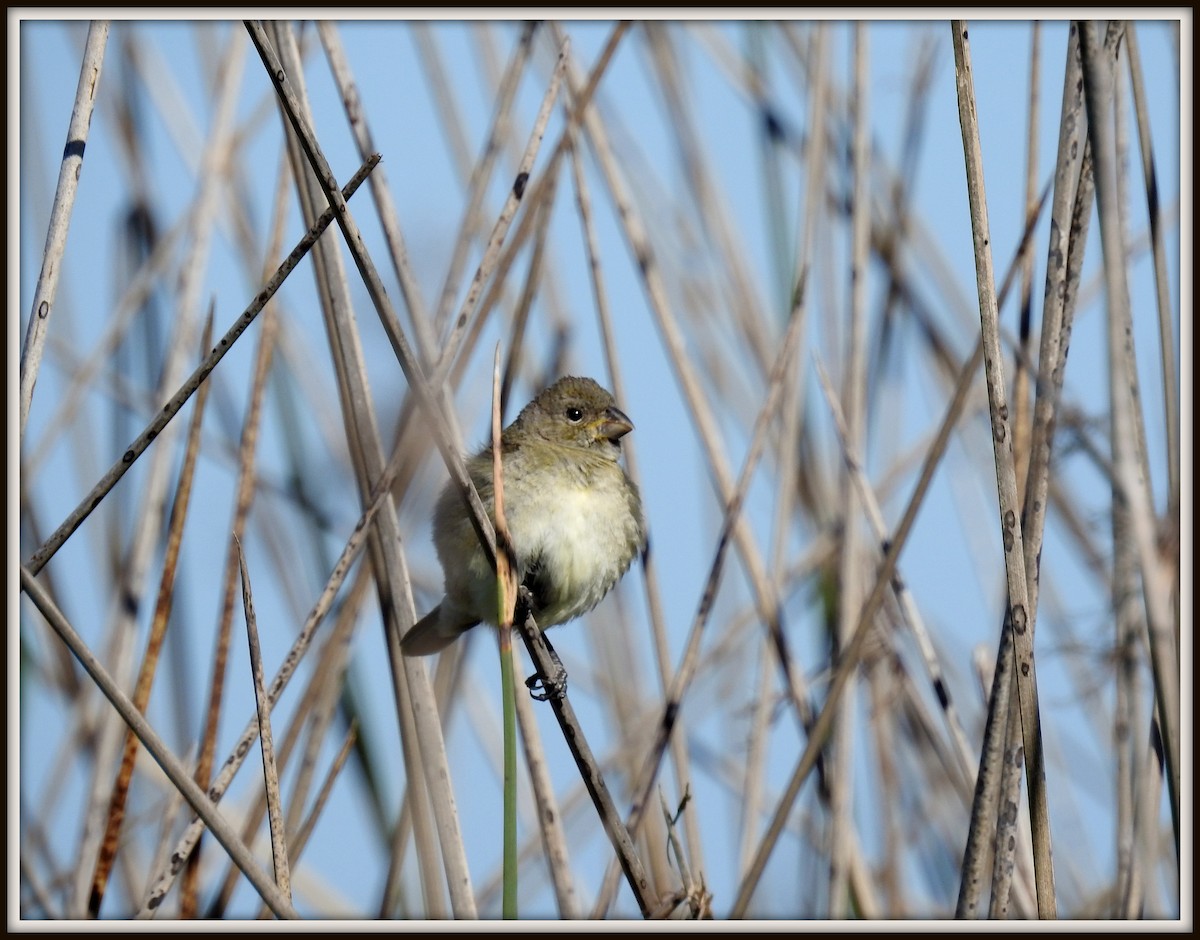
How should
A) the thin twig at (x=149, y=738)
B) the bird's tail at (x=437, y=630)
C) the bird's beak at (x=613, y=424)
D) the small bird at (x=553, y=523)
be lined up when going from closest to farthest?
1. the thin twig at (x=149, y=738)
2. the small bird at (x=553, y=523)
3. the bird's tail at (x=437, y=630)
4. the bird's beak at (x=613, y=424)

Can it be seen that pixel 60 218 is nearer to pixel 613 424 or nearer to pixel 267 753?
pixel 267 753

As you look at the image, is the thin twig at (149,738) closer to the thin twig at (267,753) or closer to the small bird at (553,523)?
the thin twig at (267,753)

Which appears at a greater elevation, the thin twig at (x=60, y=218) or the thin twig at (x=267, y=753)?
the thin twig at (x=60, y=218)

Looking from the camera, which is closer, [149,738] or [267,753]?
[149,738]

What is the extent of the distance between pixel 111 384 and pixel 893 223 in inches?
80.0

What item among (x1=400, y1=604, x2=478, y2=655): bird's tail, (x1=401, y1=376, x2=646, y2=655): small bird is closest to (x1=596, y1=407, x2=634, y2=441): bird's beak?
(x1=401, y1=376, x2=646, y2=655): small bird

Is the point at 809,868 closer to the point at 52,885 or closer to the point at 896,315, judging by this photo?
the point at 896,315

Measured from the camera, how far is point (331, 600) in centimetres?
196

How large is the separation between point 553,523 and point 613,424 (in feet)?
1.25

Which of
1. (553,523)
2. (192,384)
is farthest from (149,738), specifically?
(553,523)

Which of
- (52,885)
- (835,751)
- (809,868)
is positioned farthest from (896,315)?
(52,885)

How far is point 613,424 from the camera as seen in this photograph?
2.92 m

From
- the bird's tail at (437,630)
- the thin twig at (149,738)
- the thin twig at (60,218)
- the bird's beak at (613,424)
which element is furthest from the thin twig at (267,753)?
the bird's beak at (613,424)

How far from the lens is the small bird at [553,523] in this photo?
264 cm
